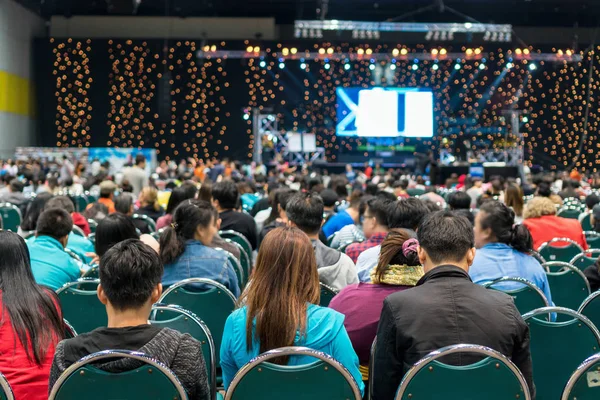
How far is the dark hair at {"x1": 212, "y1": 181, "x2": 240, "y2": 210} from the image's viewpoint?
725 centimetres

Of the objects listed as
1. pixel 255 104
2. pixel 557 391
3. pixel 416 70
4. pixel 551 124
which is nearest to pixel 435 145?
pixel 416 70

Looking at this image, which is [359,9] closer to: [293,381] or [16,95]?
[16,95]

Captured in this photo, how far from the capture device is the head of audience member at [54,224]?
4.98 meters

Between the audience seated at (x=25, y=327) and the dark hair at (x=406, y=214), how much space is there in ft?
7.99

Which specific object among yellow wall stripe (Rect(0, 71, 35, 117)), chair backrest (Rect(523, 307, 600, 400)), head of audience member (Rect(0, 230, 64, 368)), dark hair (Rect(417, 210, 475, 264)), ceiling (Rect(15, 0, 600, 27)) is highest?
ceiling (Rect(15, 0, 600, 27))

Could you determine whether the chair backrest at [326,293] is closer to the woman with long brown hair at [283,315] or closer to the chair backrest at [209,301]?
the chair backrest at [209,301]

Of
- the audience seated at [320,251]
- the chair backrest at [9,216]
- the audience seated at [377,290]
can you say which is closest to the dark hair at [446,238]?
the audience seated at [377,290]

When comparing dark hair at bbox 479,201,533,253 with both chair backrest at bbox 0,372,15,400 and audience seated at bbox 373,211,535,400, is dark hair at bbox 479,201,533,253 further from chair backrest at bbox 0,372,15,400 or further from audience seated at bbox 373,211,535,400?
chair backrest at bbox 0,372,15,400

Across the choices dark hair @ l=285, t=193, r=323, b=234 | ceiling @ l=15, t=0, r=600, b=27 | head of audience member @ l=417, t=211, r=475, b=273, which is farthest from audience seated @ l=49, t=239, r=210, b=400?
ceiling @ l=15, t=0, r=600, b=27

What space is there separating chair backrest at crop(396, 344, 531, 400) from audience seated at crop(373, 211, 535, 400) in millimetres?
210

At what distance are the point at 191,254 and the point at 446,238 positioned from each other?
79.7 inches

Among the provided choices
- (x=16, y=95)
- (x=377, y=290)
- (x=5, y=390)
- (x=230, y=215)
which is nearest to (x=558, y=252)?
(x=230, y=215)

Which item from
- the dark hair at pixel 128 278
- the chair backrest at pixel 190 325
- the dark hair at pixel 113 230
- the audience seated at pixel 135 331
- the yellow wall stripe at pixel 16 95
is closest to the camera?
the audience seated at pixel 135 331

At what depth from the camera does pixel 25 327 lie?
297 cm
